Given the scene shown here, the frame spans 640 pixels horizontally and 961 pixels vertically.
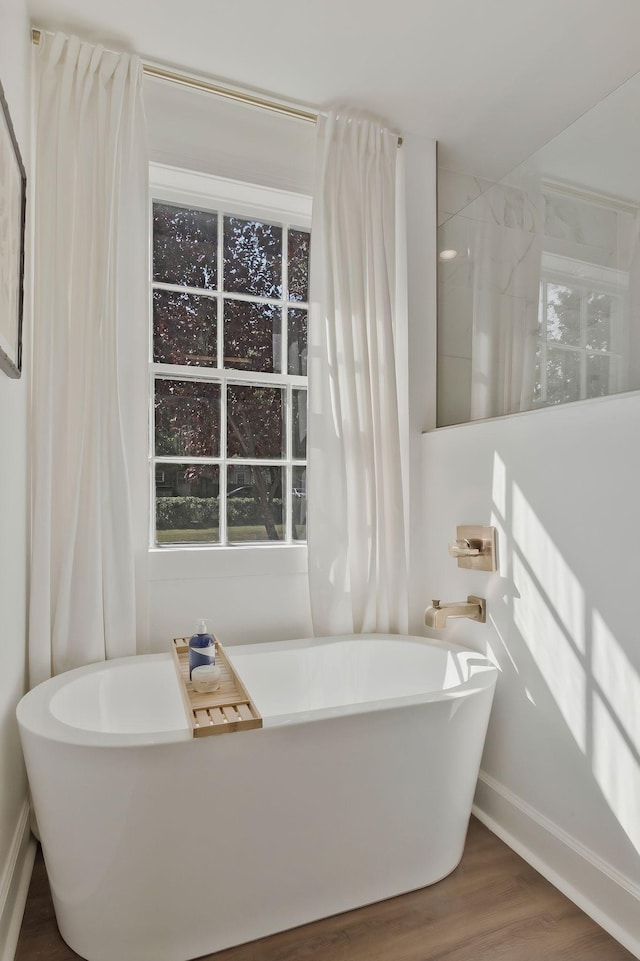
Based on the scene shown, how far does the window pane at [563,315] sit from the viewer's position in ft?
6.28

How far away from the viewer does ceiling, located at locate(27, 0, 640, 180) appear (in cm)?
191

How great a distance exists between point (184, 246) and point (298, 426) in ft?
3.12

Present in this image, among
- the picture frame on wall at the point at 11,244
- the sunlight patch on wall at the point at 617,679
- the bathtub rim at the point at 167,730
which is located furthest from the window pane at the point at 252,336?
the sunlight patch on wall at the point at 617,679

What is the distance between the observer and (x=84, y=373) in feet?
6.52

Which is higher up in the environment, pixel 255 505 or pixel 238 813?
pixel 255 505

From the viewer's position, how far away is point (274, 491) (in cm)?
263

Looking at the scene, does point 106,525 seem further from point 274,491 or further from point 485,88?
point 485,88

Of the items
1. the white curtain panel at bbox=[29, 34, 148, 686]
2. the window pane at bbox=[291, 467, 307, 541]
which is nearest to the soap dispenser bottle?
the white curtain panel at bbox=[29, 34, 148, 686]

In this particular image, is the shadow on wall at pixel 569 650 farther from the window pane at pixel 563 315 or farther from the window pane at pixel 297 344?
the window pane at pixel 297 344

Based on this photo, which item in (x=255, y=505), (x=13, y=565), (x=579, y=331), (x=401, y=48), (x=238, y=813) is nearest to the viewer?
(x=238, y=813)

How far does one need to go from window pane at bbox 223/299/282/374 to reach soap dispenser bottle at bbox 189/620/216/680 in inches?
50.8

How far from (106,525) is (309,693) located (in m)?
1.00

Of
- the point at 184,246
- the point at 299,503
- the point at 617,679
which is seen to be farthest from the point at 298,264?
the point at 617,679

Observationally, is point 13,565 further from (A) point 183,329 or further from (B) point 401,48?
(B) point 401,48
